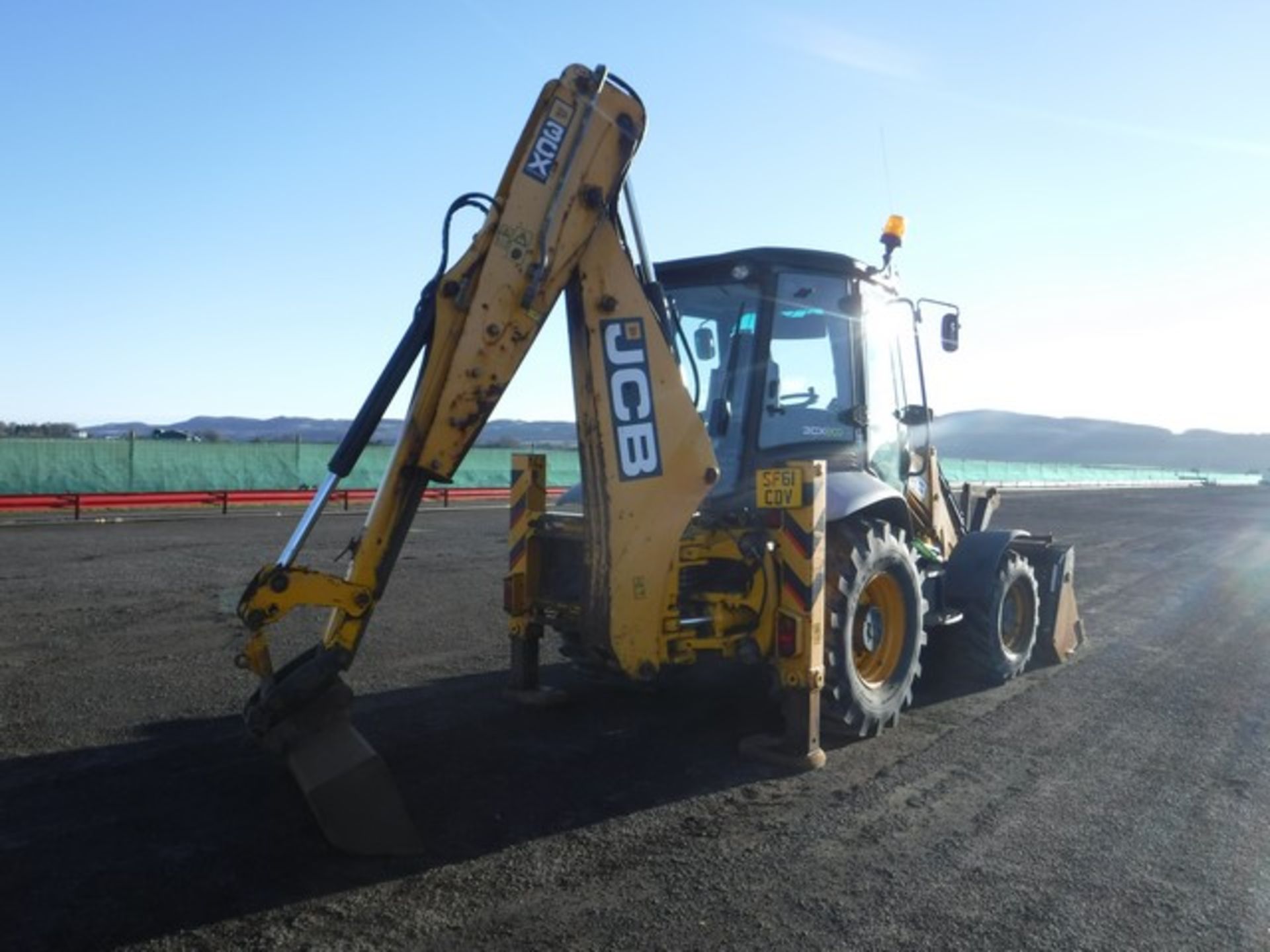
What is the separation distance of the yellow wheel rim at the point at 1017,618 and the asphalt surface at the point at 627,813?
288mm

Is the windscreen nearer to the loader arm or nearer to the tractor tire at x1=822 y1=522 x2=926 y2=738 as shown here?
the tractor tire at x1=822 y1=522 x2=926 y2=738

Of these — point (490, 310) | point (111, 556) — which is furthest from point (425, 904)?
point (111, 556)

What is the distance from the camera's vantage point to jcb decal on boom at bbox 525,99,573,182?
Result: 5016 millimetres

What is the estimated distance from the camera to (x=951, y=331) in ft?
25.3

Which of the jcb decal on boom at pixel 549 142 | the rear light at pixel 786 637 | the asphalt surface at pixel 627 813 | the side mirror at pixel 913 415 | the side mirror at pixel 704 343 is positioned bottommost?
the asphalt surface at pixel 627 813

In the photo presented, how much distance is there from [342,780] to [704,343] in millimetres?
3561

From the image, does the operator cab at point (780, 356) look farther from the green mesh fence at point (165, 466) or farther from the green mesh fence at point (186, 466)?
the green mesh fence at point (165, 466)

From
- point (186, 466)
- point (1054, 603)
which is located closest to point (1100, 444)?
point (186, 466)

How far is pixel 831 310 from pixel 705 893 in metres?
3.89

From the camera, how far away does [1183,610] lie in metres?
11.6

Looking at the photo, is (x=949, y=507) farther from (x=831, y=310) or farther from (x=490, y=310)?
(x=490, y=310)

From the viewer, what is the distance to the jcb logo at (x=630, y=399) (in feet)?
17.4

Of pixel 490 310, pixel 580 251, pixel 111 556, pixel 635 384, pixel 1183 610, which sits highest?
pixel 580 251

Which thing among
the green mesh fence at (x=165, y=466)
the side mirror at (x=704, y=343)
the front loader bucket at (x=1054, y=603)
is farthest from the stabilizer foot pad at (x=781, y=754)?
the green mesh fence at (x=165, y=466)
